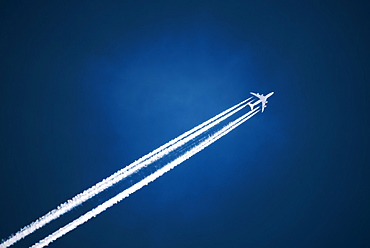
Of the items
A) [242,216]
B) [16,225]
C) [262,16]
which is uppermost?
[262,16]

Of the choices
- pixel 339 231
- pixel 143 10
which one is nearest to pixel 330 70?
pixel 339 231

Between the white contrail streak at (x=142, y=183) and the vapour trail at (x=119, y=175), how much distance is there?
1.42 ft

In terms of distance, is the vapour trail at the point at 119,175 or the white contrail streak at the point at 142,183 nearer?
the white contrail streak at the point at 142,183

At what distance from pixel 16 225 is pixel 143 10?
32.2 ft

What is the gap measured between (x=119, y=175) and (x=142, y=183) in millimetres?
1033

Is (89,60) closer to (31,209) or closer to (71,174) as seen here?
(71,174)

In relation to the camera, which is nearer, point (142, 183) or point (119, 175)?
point (142, 183)

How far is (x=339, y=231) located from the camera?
638 inches

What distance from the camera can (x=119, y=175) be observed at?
14188 millimetres

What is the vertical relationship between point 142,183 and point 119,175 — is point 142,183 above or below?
below

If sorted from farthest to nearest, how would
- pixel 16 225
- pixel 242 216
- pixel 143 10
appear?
pixel 242 216 → pixel 143 10 → pixel 16 225

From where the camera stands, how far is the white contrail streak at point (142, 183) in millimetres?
13430

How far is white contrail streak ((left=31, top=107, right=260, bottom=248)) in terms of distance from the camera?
13.4m

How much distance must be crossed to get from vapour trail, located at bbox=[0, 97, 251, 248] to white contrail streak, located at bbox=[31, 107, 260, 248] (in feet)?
1.42
